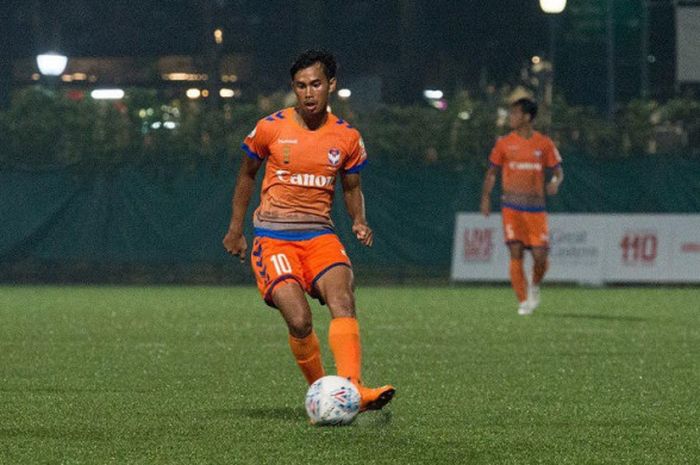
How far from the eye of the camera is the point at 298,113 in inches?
385

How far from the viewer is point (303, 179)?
382 inches

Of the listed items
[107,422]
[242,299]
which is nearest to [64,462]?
[107,422]

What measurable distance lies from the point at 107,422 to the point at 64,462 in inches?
59.4

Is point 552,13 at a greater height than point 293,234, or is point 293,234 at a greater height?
point 552,13

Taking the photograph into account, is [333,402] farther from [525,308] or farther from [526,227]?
[525,308]

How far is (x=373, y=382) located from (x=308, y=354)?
7.18ft

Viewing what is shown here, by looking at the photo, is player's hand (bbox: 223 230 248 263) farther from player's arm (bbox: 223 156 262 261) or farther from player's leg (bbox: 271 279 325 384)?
player's leg (bbox: 271 279 325 384)

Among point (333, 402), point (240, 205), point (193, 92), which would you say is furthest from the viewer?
point (193, 92)

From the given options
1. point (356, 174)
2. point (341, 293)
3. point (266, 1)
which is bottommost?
point (341, 293)

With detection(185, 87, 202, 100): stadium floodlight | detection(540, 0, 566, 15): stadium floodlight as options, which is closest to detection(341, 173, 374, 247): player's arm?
detection(540, 0, 566, 15): stadium floodlight

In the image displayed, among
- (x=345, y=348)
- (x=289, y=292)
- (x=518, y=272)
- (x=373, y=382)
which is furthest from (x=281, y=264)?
(x=518, y=272)

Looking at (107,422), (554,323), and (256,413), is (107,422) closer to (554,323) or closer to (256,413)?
(256,413)

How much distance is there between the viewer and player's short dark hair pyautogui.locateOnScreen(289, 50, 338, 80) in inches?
375

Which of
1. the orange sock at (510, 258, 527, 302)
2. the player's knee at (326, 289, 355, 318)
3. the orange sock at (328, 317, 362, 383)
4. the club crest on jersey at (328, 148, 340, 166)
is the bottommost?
the orange sock at (510, 258, 527, 302)
